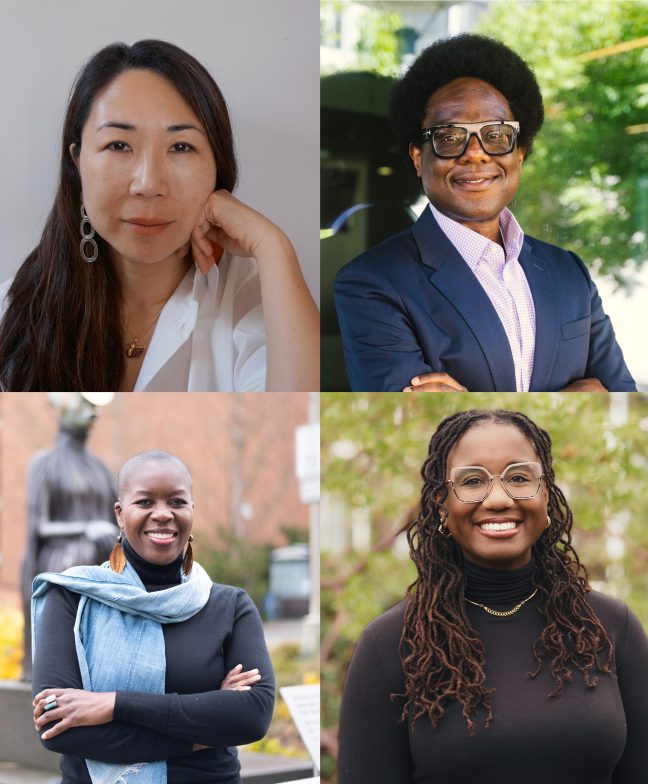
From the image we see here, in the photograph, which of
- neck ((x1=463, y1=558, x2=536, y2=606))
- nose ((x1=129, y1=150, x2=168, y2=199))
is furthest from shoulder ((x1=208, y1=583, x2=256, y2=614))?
nose ((x1=129, y1=150, x2=168, y2=199))

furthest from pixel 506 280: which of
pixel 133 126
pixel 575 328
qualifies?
pixel 133 126

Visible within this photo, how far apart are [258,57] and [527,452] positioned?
112cm

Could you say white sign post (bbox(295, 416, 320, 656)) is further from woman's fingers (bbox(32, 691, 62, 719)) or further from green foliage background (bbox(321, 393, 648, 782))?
woman's fingers (bbox(32, 691, 62, 719))

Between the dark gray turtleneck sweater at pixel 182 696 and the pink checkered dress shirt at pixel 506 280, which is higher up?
the pink checkered dress shirt at pixel 506 280

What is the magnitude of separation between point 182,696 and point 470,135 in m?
1.40

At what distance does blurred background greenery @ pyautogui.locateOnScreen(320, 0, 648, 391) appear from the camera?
2320 millimetres

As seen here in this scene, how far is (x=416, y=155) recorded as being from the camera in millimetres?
2305

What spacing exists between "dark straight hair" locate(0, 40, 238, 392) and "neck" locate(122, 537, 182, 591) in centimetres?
39

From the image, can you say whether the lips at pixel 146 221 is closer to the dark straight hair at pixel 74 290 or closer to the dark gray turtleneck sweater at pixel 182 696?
the dark straight hair at pixel 74 290

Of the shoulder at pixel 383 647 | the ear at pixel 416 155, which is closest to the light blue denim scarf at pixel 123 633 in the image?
the shoulder at pixel 383 647

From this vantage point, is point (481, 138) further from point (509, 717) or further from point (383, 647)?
point (509, 717)

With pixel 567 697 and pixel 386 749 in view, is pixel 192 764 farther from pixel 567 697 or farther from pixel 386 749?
pixel 567 697

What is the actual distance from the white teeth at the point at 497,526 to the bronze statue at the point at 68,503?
836mm

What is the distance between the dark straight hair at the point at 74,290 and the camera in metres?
2.29
